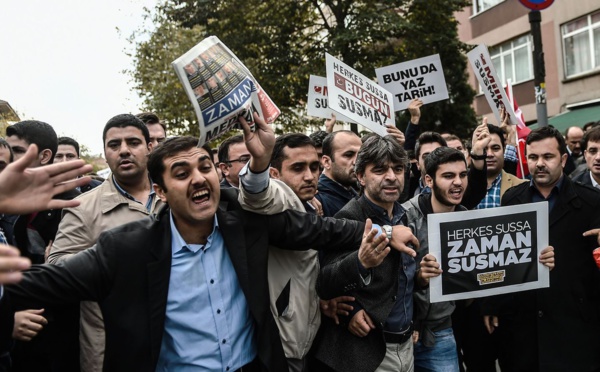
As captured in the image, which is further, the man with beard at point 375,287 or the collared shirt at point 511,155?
the collared shirt at point 511,155

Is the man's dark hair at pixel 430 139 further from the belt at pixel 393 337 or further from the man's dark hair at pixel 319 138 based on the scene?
the belt at pixel 393 337

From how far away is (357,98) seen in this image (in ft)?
19.6

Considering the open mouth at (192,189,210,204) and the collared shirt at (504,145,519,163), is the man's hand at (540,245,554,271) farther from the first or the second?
the collared shirt at (504,145,519,163)

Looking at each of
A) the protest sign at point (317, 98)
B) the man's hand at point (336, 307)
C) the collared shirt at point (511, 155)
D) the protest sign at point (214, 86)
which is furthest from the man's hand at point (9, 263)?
the collared shirt at point (511, 155)

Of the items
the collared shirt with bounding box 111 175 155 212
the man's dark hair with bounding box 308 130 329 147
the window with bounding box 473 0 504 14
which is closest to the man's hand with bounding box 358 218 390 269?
the collared shirt with bounding box 111 175 155 212

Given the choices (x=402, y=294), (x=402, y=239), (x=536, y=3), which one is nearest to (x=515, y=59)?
(x=536, y=3)

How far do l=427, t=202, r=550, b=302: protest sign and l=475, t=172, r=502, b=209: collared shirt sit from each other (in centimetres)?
149

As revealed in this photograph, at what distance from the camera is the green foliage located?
65.0ft

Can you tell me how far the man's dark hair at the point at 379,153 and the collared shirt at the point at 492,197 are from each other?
2.02 meters

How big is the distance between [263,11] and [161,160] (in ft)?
61.5

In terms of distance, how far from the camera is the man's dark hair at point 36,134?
4.72 metres

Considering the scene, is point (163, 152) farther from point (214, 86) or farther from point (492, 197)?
point (492, 197)

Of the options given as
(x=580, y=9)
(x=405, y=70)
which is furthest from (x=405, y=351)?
(x=580, y=9)

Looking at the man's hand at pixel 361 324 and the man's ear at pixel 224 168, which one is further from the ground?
the man's ear at pixel 224 168
